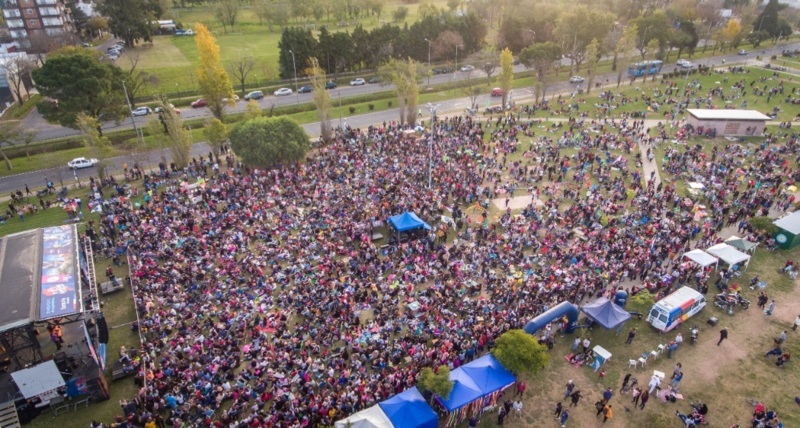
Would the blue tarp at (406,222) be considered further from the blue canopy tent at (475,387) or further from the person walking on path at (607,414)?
the person walking on path at (607,414)

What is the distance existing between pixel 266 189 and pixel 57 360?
67.3 feet

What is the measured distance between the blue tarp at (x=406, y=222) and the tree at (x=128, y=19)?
7484cm

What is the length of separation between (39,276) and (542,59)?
60909 mm

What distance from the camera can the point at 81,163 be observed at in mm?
45938

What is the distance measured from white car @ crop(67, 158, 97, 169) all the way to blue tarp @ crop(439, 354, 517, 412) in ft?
137

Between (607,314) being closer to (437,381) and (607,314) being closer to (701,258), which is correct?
(701,258)

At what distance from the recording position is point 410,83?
5491 cm

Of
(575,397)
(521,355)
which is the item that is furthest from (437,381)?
(575,397)

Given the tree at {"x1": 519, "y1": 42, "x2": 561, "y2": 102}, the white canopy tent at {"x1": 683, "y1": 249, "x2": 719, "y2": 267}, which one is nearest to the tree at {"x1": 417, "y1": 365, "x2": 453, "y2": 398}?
the white canopy tent at {"x1": 683, "y1": 249, "x2": 719, "y2": 267}

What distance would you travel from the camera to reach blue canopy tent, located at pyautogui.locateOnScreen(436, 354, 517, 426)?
67.4ft

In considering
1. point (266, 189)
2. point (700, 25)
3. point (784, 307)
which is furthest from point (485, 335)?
point (700, 25)

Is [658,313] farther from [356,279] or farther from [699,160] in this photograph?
[699,160]

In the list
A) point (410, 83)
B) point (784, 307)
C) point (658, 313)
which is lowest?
point (784, 307)

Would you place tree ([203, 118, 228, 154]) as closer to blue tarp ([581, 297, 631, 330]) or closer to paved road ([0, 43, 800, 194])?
paved road ([0, 43, 800, 194])
